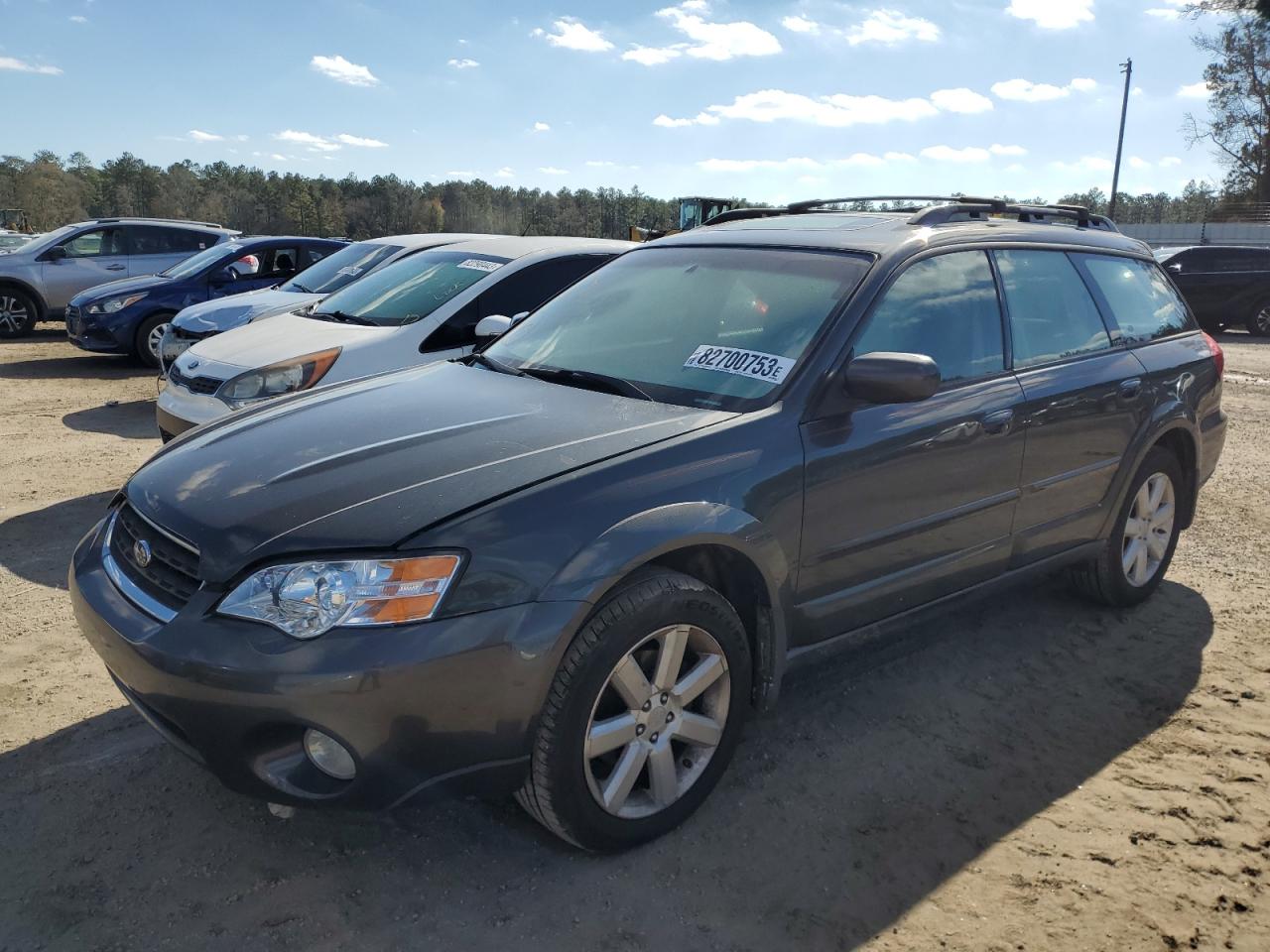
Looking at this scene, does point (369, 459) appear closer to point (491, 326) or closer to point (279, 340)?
point (491, 326)

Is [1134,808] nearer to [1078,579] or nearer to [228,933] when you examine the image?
[1078,579]

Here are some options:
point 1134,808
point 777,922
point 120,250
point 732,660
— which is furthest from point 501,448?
point 120,250

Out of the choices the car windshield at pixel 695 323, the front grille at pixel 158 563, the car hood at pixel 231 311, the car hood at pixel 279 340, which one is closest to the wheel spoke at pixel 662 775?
the car windshield at pixel 695 323

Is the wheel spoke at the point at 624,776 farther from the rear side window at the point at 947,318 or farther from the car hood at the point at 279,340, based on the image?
the car hood at the point at 279,340

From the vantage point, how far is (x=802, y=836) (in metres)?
2.79

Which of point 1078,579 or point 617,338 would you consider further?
point 1078,579

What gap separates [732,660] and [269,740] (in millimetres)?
1253

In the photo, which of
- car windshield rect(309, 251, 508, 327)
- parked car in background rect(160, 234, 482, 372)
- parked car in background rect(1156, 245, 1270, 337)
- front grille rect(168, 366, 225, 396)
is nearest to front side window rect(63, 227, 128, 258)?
parked car in background rect(160, 234, 482, 372)

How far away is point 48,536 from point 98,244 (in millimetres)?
10168

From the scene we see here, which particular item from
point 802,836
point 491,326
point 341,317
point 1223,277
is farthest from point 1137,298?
point 1223,277

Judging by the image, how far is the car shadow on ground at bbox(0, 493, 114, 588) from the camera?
4613 mm

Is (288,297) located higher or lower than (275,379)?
higher

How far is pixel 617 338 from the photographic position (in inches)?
138

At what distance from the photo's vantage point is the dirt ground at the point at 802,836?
2398 mm
